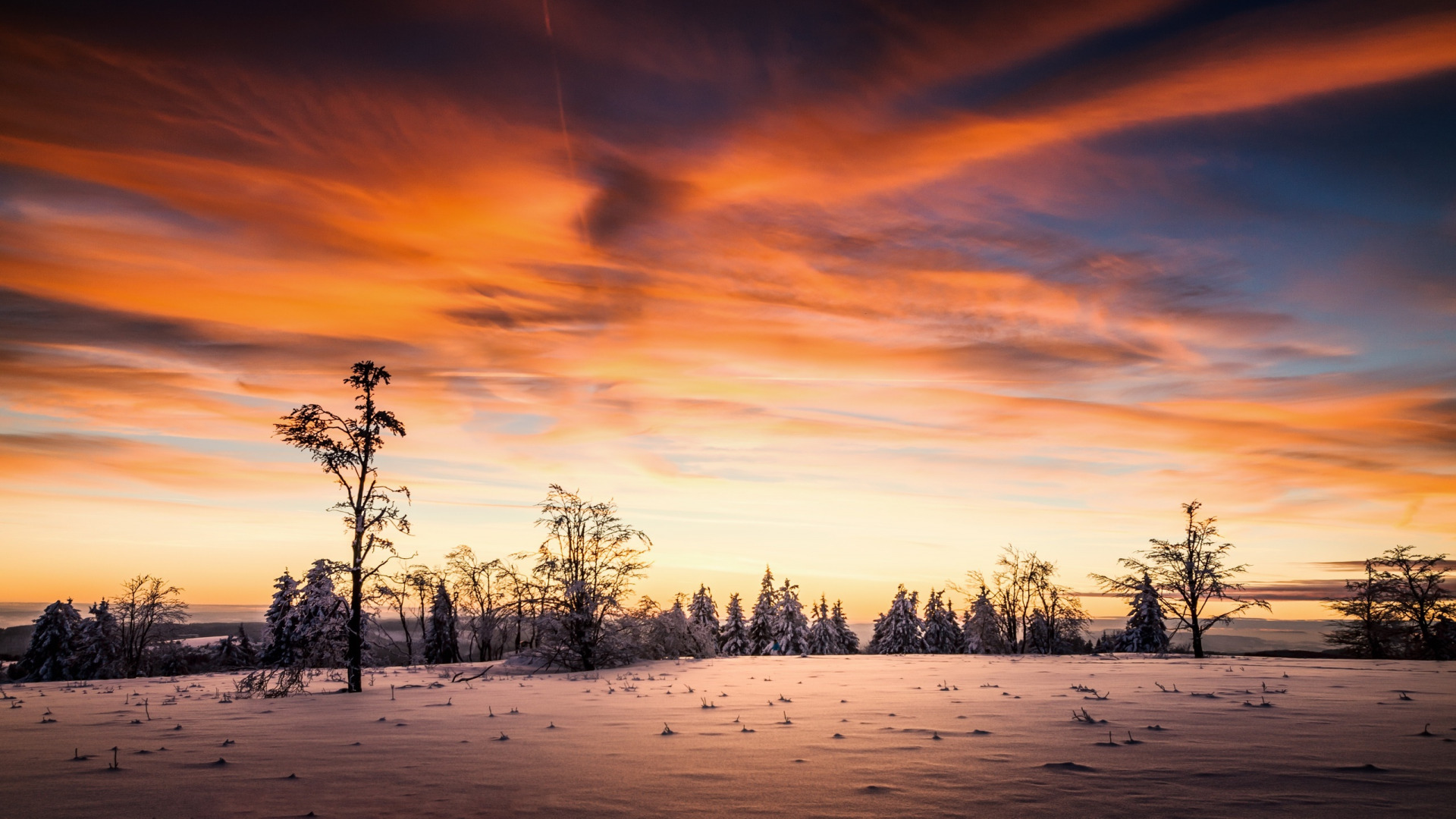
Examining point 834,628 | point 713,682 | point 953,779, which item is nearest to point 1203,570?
point 713,682

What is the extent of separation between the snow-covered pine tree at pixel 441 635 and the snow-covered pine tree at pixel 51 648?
94.0ft

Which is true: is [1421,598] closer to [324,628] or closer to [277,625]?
[324,628]

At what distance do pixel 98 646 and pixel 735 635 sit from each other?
207 ft

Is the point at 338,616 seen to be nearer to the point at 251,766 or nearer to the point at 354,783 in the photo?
the point at 251,766

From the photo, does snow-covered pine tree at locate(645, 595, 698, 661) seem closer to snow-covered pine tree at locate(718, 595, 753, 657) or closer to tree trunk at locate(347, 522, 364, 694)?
tree trunk at locate(347, 522, 364, 694)

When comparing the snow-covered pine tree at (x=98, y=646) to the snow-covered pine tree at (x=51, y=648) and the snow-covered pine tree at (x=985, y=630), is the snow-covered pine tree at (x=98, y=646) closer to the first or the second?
the snow-covered pine tree at (x=51, y=648)

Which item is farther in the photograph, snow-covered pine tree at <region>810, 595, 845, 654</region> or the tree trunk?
snow-covered pine tree at <region>810, 595, 845, 654</region>

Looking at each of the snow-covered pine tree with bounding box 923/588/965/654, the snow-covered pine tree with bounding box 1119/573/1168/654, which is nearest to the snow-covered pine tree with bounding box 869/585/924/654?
the snow-covered pine tree with bounding box 923/588/965/654

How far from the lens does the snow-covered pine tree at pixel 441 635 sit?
197 feet

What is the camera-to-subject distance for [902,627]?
8500 cm

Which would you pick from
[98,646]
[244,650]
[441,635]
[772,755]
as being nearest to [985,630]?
[441,635]

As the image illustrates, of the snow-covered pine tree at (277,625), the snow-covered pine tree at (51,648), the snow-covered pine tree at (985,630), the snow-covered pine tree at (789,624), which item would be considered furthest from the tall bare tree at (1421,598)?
the snow-covered pine tree at (51,648)

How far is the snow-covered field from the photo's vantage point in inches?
217

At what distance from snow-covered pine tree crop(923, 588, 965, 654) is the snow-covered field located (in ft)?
253
